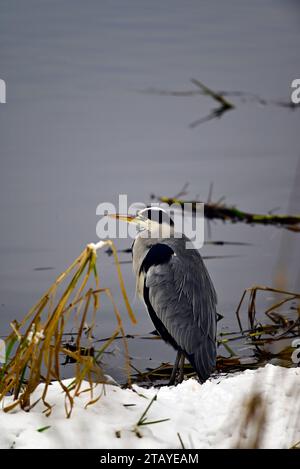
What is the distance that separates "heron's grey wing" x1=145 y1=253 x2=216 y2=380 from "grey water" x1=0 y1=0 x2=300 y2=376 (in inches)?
14.1

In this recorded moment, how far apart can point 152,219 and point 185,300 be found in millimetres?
650

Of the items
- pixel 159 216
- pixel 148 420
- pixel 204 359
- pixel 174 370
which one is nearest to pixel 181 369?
pixel 174 370

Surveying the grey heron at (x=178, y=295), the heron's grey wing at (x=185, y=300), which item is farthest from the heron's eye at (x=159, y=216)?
the heron's grey wing at (x=185, y=300)

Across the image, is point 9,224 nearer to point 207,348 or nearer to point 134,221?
point 134,221

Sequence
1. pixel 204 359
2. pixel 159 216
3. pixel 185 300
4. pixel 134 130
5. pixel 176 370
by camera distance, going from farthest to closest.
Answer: pixel 134 130, pixel 159 216, pixel 185 300, pixel 176 370, pixel 204 359

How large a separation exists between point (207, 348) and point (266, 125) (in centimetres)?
561

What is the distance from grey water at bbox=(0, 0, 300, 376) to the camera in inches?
286

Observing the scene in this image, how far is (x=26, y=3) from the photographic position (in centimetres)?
1408

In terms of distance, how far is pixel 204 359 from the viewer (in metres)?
5.11

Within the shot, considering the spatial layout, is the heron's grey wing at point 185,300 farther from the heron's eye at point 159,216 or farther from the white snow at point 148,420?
the white snow at point 148,420

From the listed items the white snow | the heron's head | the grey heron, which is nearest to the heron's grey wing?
the grey heron

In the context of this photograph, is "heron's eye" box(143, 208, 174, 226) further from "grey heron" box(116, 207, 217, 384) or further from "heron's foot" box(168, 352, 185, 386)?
"heron's foot" box(168, 352, 185, 386)

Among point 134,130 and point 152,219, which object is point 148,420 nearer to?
point 152,219
